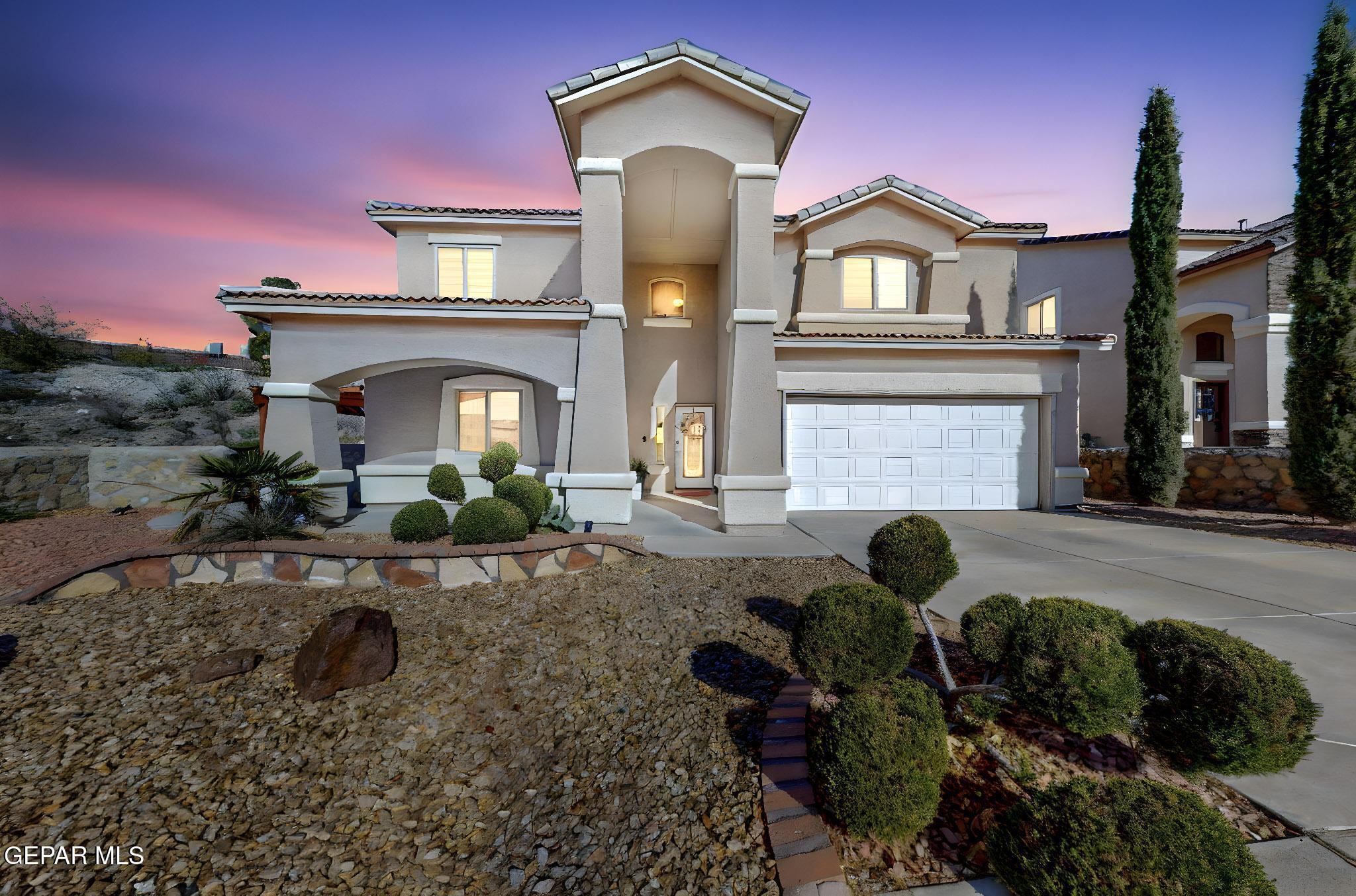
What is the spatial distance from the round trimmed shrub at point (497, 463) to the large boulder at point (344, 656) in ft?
21.3

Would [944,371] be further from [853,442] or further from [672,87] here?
[672,87]

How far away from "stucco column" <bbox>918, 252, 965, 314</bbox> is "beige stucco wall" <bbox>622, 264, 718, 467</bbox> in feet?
17.9

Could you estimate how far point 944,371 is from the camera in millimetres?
10945

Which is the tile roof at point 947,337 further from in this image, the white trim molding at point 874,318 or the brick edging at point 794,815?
the brick edging at point 794,815

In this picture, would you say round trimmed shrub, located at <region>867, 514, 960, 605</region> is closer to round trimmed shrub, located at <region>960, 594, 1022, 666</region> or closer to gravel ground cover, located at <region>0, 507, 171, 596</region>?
round trimmed shrub, located at <region>960, 594, 1022, 666</region>

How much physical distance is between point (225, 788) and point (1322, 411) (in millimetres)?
15608

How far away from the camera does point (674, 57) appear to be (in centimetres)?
898

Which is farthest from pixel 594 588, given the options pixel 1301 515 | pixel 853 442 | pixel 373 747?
pixel 1301 515

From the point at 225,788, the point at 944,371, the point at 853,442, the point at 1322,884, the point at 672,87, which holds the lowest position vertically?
the point at 225,788

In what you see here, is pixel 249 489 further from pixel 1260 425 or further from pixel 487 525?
pixel 1260 425

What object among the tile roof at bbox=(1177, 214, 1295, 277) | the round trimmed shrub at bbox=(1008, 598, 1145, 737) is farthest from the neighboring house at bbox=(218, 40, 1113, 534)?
the round trimmed shrub at bbox=(1008, 598, 1145, 737)

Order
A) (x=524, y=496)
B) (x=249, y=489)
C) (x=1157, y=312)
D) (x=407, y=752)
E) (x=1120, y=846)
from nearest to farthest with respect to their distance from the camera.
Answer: (x=1120, y=846) < (x=407, y=752) < (x=249, y=489) < (x=524, y=496) < (x=1157, y=312)

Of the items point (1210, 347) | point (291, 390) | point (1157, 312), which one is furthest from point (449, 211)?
point (1210, 347)

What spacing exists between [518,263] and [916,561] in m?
12.4
